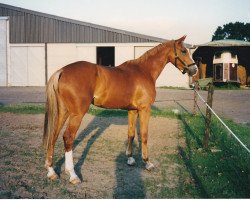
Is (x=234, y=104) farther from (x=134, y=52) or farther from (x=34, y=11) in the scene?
(x=34, y=11)

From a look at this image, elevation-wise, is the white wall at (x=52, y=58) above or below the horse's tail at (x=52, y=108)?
above

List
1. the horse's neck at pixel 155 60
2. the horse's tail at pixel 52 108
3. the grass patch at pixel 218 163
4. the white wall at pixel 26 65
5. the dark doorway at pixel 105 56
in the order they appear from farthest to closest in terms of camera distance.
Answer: the dark doorway at pixel 105 56 → the white wall at pixel 26 65 → the horse's neck at pixel 155 60 → the horse's tail at pixel 52 108 → the grass patch at pixel 218 163

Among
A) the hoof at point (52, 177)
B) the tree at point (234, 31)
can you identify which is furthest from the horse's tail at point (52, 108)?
the tree at point (234, 31)

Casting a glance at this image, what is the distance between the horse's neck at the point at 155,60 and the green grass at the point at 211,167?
1.83 meters

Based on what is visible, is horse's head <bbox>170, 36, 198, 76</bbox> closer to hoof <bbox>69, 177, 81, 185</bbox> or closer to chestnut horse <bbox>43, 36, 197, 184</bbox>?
chestnut horse <bbox>43, 36, 197, 184</bbox>

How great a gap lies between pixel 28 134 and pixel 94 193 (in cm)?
451

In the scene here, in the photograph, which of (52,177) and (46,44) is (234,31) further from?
(52,177)

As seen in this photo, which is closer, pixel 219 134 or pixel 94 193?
pixel 94 193

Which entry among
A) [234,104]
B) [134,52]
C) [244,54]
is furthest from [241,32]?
[234,104]

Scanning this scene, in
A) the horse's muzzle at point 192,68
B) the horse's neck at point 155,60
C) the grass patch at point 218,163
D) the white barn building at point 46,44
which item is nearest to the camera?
the grass patch at point 218,163

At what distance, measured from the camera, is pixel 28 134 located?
8.43m

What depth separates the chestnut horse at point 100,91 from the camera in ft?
16.7

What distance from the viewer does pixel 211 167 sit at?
5.95m

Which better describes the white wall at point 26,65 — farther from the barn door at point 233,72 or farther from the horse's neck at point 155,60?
the horse's neck at point 155,60
